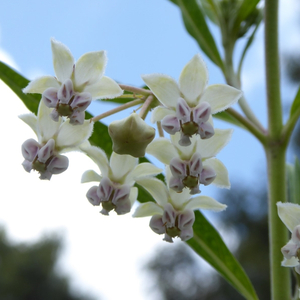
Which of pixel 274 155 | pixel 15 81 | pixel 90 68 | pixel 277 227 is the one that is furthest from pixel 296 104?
pixel 15 81

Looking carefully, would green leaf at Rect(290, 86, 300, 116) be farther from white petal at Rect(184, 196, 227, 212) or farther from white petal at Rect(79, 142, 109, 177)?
white petal at Rect(79, 142, 109, 177)

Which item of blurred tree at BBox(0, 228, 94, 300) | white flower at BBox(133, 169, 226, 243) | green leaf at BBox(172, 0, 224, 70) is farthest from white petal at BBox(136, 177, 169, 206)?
blurred tree at BBox(0, 228, 94, 300)

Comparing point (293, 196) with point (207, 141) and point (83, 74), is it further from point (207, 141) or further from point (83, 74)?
point (83, 74)

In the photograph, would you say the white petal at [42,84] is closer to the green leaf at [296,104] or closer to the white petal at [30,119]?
the white petal at [30,119]

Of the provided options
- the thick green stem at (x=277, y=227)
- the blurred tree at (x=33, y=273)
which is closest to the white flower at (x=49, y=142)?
the thick green stem at (x=277, y=227)

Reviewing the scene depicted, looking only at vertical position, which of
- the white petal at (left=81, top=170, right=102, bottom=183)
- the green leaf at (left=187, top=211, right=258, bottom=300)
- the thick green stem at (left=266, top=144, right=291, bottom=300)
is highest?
the white petal at (left=81, top=170, right=102, bottom=183)

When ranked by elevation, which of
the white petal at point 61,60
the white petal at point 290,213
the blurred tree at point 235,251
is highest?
the white petal at point 61,60

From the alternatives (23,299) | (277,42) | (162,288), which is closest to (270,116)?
(277,42)
